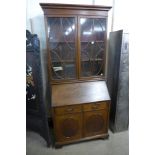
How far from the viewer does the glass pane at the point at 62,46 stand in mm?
1887

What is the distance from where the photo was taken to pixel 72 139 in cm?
202

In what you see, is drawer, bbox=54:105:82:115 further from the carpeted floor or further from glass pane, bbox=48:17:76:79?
the carpeted floor

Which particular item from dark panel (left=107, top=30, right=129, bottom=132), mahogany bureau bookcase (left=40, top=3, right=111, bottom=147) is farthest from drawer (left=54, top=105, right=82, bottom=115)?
dark panel (left=107, top=30, right=129, bottom=132)

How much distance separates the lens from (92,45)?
82.1 inches

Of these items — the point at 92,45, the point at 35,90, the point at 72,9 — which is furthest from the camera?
the point at 92,45

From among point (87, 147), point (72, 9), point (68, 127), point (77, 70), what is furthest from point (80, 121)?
point (72, 9)

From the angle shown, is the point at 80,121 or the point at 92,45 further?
the point at 92,45

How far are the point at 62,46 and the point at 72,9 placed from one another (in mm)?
504

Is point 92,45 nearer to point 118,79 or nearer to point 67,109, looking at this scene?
point 118,79

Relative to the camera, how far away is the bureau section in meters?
1.90

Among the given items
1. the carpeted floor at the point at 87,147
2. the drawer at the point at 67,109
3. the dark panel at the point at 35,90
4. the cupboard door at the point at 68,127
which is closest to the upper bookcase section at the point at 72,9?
the dark panel at the point at 35,90
